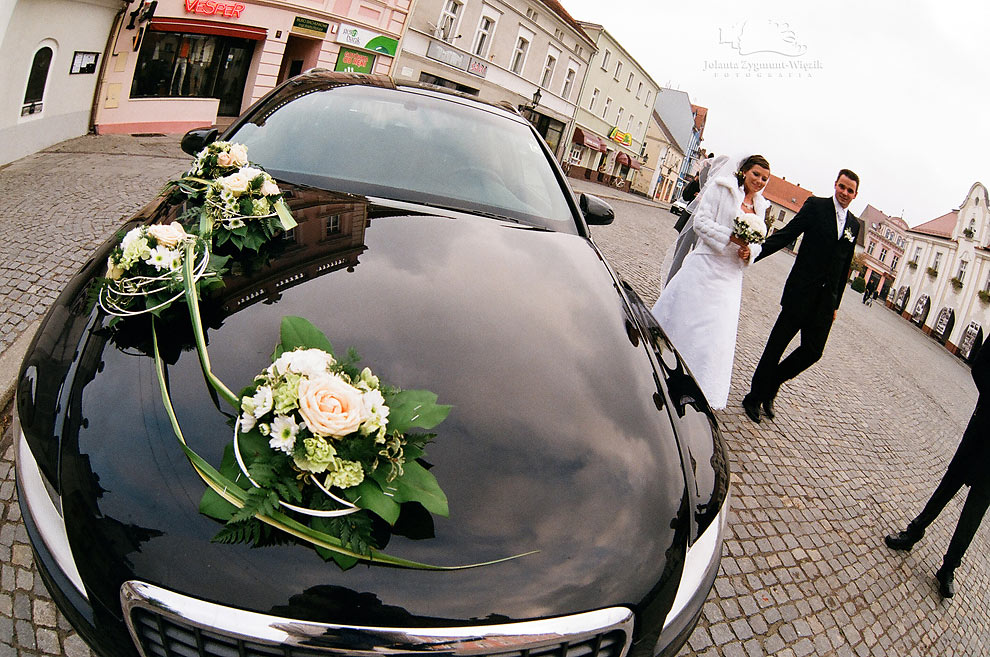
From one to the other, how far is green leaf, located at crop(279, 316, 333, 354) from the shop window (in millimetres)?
13847

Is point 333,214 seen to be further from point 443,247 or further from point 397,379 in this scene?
point 397,379

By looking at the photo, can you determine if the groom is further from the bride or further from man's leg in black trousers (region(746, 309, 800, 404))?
the bride

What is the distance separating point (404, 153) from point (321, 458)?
→ 198 centimetres

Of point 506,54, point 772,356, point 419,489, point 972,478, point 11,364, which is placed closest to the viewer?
point 419,489

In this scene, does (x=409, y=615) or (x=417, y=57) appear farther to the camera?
(x=417, y=57)

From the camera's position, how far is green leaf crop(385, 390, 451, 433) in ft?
4.35

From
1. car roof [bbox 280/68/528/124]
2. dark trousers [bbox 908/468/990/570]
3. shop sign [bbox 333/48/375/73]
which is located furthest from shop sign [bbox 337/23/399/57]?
dark trousers [bbox 908/468/990/570]

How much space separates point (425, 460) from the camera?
1.40 meters

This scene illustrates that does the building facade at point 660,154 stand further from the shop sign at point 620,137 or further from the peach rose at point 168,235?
the peach rose at point 168,235

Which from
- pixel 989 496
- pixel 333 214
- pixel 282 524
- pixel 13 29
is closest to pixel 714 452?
pixel 282 524

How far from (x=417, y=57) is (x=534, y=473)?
24.4m

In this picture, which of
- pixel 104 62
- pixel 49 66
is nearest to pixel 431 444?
pixel 49 66

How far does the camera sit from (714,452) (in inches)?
75.4

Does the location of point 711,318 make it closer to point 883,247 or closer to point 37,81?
point 37,81
